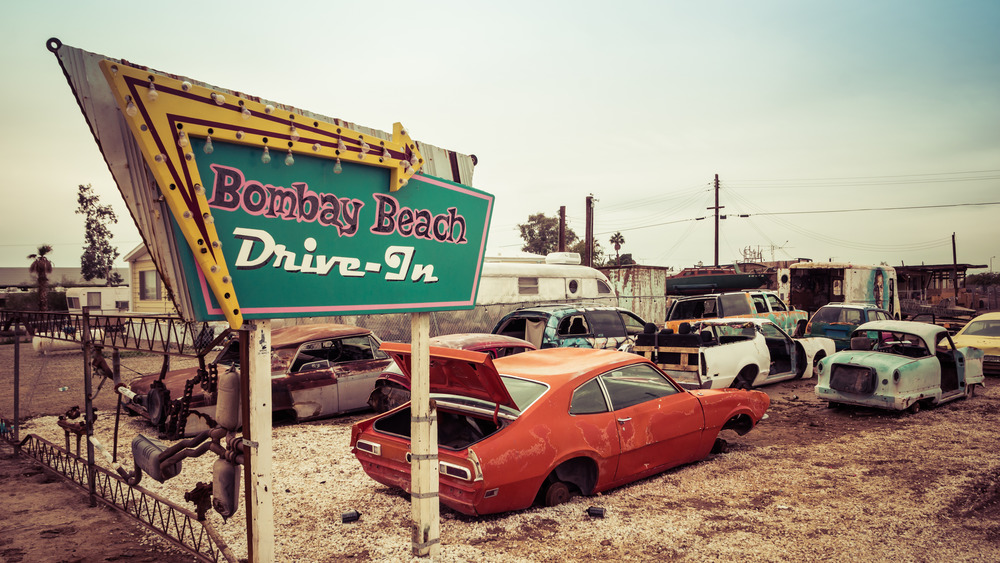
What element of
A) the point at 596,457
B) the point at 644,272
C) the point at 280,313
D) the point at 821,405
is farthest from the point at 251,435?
the point at 644,272

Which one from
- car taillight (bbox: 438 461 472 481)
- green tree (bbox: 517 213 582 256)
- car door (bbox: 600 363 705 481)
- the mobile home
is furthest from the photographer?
green tree (bbox: 517 213 582 256)

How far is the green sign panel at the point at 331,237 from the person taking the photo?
2787mm

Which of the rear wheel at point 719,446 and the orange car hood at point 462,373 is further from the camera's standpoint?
the rear wheel at point 719,446

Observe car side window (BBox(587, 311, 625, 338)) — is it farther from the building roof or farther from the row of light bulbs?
the building roof

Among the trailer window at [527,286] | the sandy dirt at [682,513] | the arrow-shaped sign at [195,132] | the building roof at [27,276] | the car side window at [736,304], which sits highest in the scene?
the building roof at [27,276]

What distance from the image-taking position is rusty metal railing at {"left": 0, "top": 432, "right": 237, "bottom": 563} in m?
4.32

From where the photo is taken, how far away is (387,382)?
9.10 m

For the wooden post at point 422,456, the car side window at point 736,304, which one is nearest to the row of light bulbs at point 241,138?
the wooden post at point 422,456

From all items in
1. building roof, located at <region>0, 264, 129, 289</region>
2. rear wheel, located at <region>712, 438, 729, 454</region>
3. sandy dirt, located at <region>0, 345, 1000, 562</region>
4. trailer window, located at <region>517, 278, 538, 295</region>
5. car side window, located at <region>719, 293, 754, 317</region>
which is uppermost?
building roof, located at <region>0, 264, 129, 289</region>

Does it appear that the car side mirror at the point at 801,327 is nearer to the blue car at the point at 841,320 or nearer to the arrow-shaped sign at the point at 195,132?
the blue car at the point at 841,320

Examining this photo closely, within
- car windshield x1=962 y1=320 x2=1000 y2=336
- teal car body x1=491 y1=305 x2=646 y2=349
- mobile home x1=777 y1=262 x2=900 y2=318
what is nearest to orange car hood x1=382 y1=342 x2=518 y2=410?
teal car body x1=491 y1=305 x2=646 y2=349

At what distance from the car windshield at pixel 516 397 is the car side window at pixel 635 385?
749mm

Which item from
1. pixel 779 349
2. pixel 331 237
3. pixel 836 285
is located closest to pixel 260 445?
pixel 331 237

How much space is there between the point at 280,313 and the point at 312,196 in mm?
638
